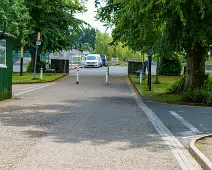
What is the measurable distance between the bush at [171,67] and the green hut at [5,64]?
82.3 ft

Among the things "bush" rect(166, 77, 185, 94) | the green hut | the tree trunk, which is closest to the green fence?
the green hut

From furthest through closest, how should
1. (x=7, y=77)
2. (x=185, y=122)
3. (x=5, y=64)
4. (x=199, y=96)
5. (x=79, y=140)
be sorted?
1. (x=199, y=96)
2. (x=7, y=77)
3. (x=5, y=64)
4. (x=185, y=122)
5. (x=79, y=140)

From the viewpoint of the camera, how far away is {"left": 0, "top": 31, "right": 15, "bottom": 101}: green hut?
695 inches

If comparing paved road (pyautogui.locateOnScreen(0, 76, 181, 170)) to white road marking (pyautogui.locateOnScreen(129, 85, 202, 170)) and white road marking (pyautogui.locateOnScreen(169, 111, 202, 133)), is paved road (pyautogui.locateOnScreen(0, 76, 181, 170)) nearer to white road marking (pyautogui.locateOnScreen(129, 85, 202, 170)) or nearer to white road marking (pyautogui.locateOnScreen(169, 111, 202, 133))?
white road marking (pyautogui.locateOnScreen(129, 85, 202, 170))

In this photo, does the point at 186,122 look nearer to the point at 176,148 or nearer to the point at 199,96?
the point at 176,148

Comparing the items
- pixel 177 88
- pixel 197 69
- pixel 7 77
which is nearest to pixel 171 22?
pixel 197 69

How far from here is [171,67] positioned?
42.0 metres

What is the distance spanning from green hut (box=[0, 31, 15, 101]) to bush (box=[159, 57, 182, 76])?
82.3ft

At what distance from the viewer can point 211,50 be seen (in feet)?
66.3

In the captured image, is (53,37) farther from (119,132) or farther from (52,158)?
(52,158)

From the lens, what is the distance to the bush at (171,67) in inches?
1650

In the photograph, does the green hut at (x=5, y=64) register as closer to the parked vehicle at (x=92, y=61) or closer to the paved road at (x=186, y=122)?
the paved road at (x=186, y=122)

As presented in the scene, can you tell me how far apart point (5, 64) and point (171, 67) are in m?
25.9

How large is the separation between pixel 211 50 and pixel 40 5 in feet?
77.0
